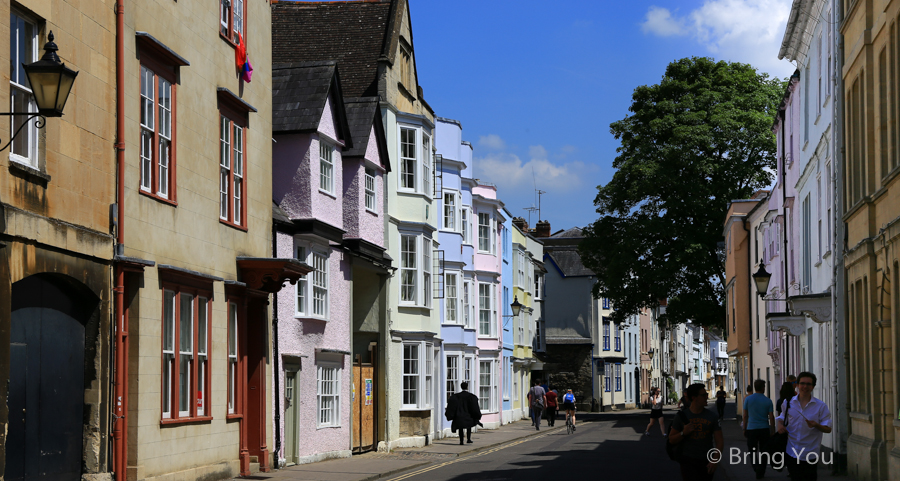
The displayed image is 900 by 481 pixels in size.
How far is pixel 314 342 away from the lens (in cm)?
2308

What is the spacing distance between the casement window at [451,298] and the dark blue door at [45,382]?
23.6 metres

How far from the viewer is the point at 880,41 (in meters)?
16.9

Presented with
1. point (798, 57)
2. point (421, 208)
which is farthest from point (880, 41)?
point (421, 208)

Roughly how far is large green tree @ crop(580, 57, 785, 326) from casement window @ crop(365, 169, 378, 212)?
22.3 m

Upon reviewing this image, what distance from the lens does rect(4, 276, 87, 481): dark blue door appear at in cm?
1212

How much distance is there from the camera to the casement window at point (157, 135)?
15.3 meters

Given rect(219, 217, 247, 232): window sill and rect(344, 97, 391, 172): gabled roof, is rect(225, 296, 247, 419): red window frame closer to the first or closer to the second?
rect(219, 217, 247, 232): window sill

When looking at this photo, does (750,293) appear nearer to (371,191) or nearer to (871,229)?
(371,191)

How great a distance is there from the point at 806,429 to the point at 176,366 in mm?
9255

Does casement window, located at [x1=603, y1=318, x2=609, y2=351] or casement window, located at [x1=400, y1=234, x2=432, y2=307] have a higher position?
casement window, located at [x1=400, y1=234, x2=432, y2=307]

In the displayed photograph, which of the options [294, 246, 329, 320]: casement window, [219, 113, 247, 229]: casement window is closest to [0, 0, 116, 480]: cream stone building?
[219, 113, 247, 229]: casement window

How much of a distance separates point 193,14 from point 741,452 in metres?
17.3

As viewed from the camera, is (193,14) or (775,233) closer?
(193,14)

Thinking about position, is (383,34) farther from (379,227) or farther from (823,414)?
(823,414)
